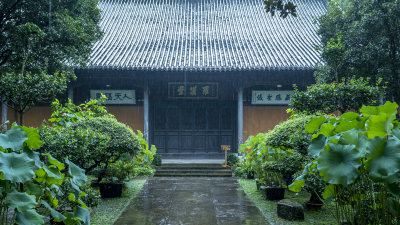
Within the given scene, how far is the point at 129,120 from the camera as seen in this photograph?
1134 cm

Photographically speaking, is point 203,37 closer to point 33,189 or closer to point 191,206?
point 191,206

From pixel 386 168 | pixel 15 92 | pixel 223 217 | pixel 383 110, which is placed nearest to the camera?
pixel 386 168

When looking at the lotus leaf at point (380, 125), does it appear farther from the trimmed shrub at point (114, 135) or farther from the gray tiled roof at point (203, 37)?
the gray tiled roof at point (203, 37)

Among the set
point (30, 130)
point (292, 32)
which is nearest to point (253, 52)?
point (292, 32)

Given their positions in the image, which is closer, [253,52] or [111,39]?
[253,52]

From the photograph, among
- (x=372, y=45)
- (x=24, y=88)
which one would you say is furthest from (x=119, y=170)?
(x=372, y=45)

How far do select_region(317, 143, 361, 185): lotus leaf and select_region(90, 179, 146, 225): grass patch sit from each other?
302 cm

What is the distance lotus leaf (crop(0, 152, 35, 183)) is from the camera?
218 centimetres

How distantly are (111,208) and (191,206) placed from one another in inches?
49.4

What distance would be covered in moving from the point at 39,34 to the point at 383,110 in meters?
5.82

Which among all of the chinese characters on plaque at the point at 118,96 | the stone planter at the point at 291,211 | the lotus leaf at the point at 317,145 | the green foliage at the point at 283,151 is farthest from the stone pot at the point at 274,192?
the chinese characters on plaque at the point at 118,96

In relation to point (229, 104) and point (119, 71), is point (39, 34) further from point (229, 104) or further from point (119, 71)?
point (229, 104)

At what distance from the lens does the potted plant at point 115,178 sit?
5.89 metres

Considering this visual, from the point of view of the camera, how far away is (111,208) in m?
5.08
